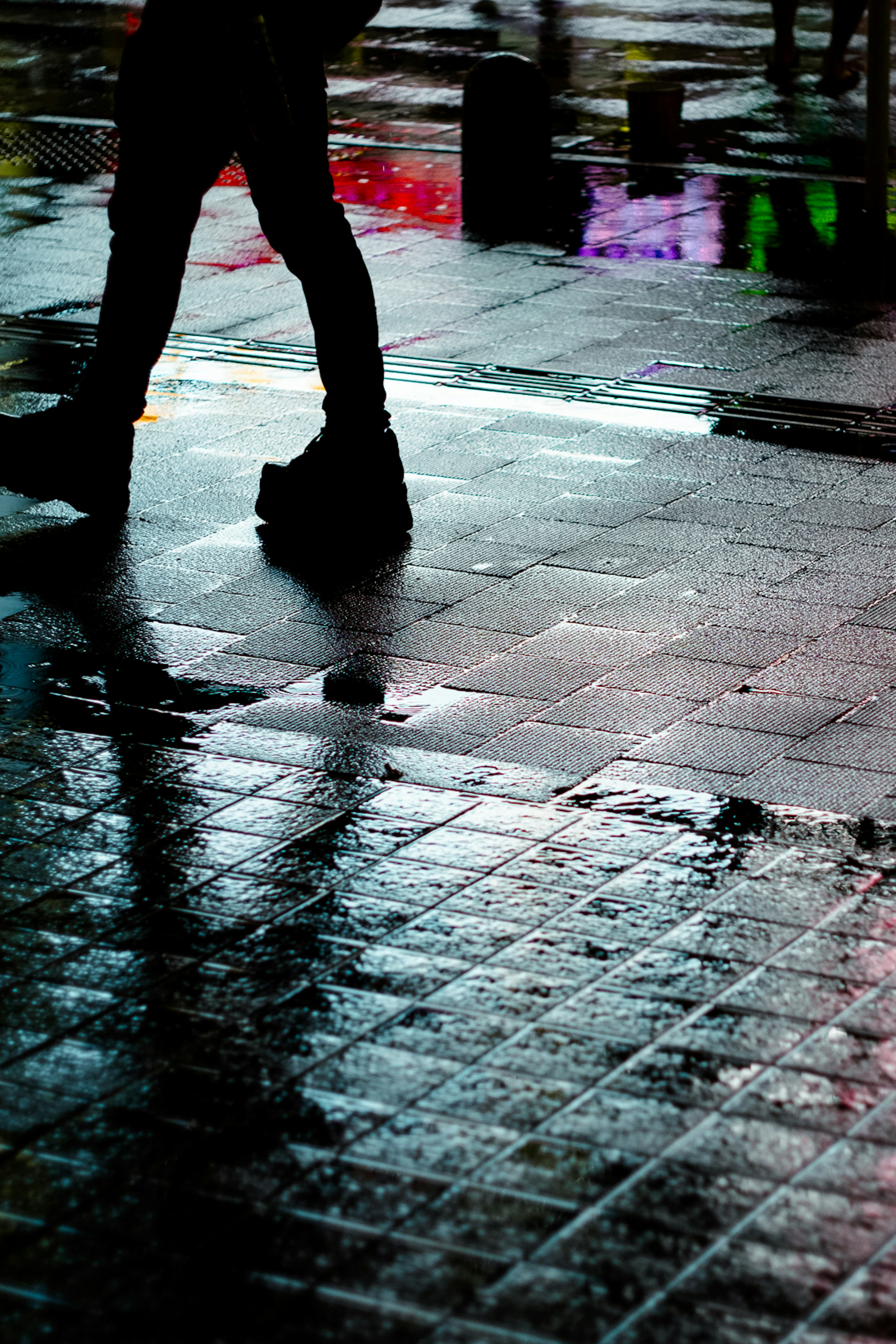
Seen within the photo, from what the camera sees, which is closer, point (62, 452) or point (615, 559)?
point (615, 559)

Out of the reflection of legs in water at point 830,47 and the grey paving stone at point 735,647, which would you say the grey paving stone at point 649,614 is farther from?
the reflection of legs in water at point 830,47

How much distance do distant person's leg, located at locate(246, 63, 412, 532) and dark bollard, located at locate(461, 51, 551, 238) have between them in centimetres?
441

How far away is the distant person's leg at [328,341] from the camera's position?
5.02 meters

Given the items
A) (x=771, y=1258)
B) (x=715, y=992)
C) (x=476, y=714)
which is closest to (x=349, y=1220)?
(x=771, y=1258)

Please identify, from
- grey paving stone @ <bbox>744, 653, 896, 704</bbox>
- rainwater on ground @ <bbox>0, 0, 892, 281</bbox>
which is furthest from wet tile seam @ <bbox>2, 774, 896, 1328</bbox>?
rainwater on ground @ <bbox>0, 0, 892, 281</bbox>

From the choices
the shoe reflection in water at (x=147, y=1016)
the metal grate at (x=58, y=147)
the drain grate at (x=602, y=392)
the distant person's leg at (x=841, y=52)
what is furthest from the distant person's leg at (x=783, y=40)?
the shoe reflection in water at (x=147, y=1016)

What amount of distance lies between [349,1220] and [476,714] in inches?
67.4

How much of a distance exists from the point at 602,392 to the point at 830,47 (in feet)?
24.8

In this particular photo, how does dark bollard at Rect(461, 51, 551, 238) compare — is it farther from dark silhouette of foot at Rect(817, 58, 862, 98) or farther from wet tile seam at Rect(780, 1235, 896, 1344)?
wet tile seam at Rect(780, 1235, 896, 1344)

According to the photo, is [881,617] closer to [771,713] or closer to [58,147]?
Result: [771,713]

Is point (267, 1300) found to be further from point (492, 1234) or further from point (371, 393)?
point (371, 393)

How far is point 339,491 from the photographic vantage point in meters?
5.14

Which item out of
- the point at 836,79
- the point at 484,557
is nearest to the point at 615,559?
the point at 484,557

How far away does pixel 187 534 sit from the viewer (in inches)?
207
